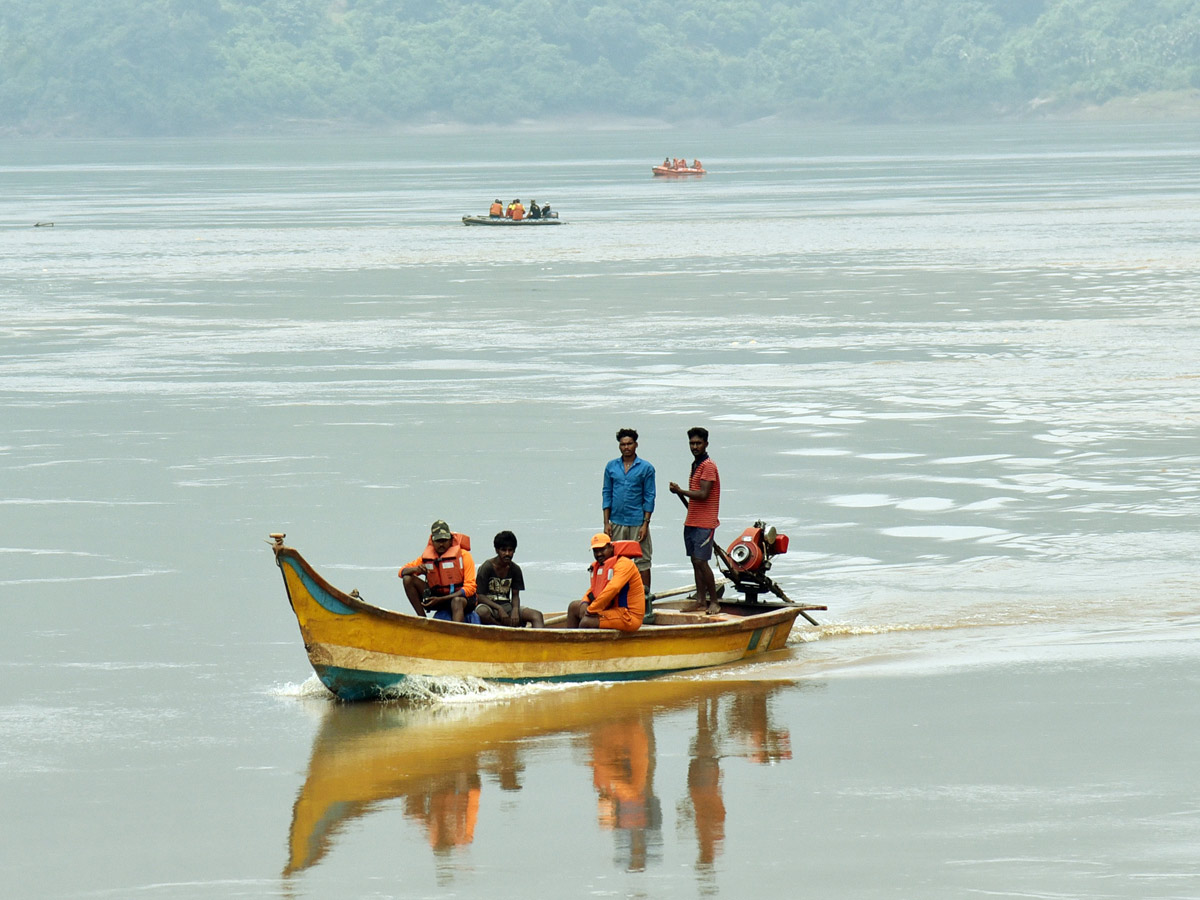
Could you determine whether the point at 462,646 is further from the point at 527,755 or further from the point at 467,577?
the point at 527,755

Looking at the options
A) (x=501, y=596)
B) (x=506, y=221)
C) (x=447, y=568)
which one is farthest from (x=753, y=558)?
(x=506, y=221)

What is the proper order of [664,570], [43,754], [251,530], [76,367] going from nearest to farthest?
[43,754]
[664,570]
[251,530]
[76,367]

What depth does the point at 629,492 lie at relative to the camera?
14711mm

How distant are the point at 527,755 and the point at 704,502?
10.4ft

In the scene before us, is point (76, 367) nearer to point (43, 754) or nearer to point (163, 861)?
point (43, 754)

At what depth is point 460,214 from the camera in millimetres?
73938

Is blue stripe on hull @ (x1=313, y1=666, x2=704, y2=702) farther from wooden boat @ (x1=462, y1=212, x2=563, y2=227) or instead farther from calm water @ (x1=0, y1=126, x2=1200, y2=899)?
wooden boat @ (x1=462, y1=212, x2=563, y2=227)

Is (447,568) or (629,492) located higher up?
(629,492)

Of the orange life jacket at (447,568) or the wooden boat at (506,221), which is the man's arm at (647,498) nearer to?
the orange life jacket at (447,568)

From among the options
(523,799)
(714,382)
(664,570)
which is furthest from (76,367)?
(523,799)

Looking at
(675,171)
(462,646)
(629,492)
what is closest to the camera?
(462,646)

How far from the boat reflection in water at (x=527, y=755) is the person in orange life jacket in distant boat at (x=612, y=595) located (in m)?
0.50

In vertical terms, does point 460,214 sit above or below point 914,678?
above

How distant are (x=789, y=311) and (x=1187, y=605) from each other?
21.6m
